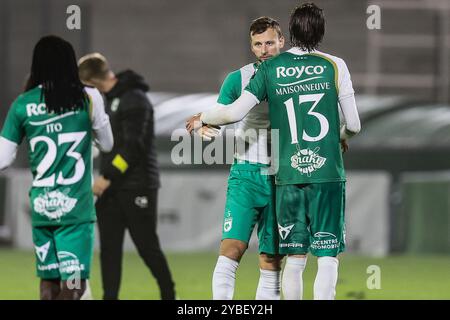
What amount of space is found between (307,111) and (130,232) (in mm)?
3009

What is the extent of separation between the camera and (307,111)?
6.43 meters

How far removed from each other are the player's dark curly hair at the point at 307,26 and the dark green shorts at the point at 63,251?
1.73m

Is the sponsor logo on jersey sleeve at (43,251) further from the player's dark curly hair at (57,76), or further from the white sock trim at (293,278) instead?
the white sock trim at (293,278)

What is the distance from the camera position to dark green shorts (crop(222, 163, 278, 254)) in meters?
6.93

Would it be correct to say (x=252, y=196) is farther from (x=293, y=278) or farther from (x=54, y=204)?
(x=54, y=204)

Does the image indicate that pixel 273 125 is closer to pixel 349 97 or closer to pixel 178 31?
pixel 349 97

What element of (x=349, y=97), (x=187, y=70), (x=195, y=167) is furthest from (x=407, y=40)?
(x=349, y=97)

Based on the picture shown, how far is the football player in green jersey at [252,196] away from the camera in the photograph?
273 inches

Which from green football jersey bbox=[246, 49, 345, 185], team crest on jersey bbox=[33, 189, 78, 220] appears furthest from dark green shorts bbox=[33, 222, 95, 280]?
green football jersey bbox=[246, 49, 345, 185]

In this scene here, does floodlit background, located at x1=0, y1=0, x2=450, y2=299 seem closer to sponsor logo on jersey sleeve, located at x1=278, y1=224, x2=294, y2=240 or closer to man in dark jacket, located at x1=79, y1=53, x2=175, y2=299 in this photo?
man in dark jacket, located at x1=79, y1=53, x2=175, y2=299

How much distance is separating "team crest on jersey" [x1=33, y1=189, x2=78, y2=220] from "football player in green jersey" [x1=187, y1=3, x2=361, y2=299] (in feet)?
3.51

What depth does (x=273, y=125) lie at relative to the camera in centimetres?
656

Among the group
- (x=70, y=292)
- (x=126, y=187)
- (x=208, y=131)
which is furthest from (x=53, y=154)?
(x=126, y=187)
